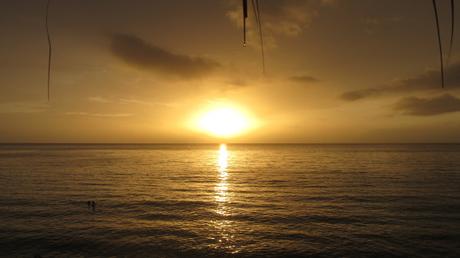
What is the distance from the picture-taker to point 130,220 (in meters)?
23.7

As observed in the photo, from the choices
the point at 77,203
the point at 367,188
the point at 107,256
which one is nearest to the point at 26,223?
the point at 77,203

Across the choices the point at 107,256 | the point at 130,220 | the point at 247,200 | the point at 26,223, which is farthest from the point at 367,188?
the point at 26,223

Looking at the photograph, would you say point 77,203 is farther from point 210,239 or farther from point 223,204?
point 210,239

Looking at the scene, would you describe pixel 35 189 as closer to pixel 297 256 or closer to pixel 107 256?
pixel 107 256

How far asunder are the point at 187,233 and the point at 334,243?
31.1ft

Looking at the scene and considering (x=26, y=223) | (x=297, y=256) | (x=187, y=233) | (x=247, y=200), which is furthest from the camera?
(x=247, y=200)

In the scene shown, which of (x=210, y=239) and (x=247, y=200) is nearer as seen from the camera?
(x=210, y=239)

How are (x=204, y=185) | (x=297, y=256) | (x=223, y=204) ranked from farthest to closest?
(x=204, y=185)
(x=223, y=204)
(x=297, y=256)

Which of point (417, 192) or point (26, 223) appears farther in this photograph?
point (417, 192)

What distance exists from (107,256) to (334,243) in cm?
1327

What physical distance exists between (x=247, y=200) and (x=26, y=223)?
1970cm

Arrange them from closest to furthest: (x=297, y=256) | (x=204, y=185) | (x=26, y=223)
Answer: (x=297, y=256), (x=26, y=223), (x=204, y=185)

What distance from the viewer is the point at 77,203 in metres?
30.0

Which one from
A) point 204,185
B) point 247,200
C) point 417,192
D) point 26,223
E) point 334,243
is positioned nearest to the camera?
point 334,243
